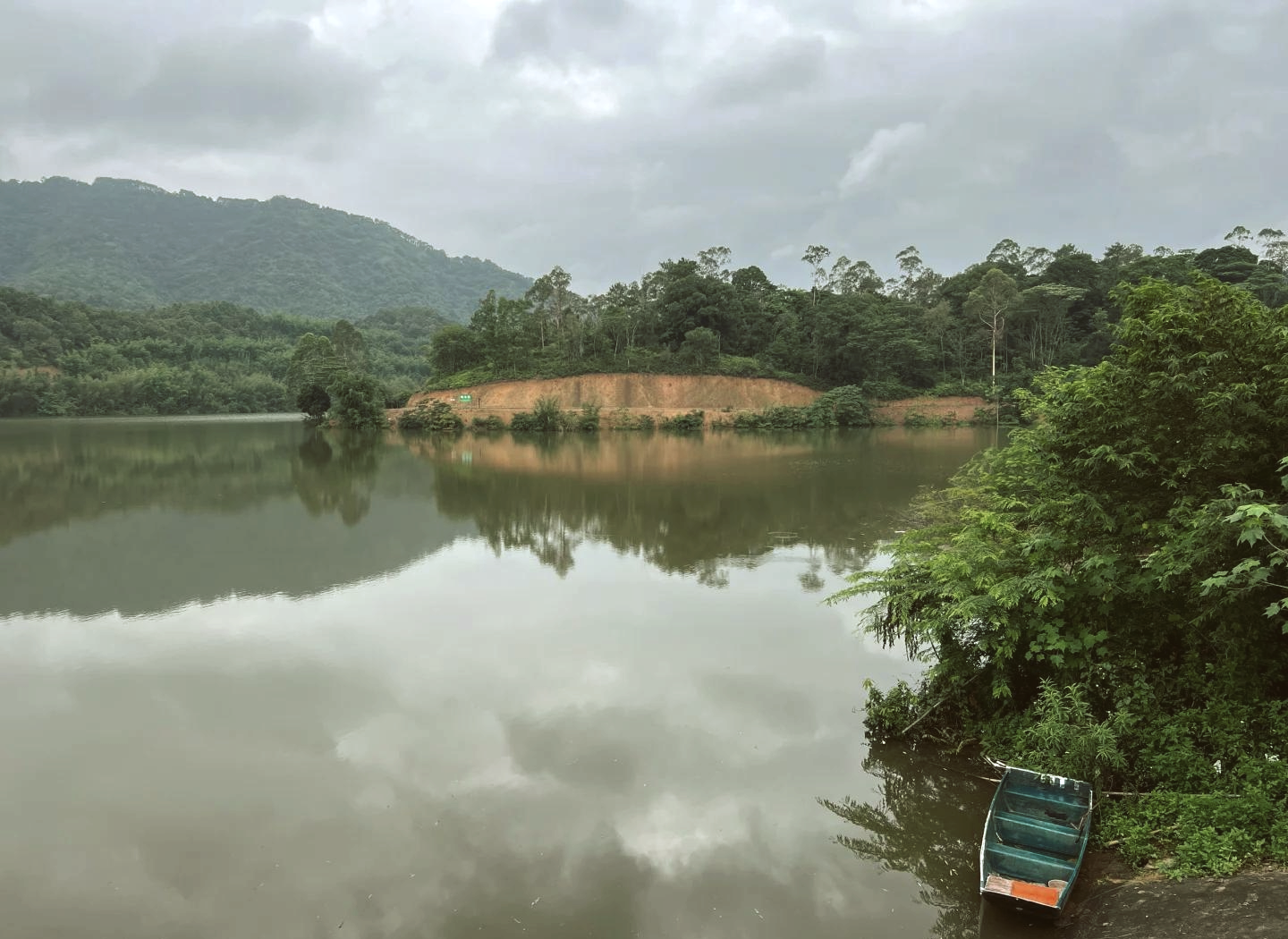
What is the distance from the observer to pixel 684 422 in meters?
63.0

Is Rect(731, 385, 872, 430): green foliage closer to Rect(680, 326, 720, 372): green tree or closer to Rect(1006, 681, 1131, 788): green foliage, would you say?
Rect(680, 326, 720, 372): green tree

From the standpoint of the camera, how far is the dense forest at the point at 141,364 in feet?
278

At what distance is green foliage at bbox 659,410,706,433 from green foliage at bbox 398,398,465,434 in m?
17.0

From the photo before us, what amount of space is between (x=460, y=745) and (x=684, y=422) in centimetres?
5555

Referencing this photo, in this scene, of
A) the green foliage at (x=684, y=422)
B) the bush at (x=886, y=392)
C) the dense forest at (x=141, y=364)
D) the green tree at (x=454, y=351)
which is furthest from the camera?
the dense forest at (x=141, y=364)

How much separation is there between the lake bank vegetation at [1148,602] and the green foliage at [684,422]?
178ft

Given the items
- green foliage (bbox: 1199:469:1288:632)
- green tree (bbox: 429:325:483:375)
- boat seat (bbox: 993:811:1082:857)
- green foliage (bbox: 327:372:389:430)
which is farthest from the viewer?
green tree (bbox: 429:325:483:375)

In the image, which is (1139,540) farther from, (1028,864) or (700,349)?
(700,349)

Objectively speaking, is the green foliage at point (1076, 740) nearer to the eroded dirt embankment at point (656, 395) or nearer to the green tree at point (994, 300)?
the eroded dirt embankment at point (656, 395)

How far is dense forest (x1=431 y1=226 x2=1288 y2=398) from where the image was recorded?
2655 inches

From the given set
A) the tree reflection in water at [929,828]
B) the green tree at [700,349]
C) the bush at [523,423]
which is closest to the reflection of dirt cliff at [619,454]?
the bush at [523,423]

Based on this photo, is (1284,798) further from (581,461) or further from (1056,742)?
(581,461)

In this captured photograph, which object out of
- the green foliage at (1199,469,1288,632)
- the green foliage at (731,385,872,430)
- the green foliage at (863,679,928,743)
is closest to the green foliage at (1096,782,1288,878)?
the green foliage at (1199,469,1288,632)

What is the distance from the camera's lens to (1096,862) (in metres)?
5.62
